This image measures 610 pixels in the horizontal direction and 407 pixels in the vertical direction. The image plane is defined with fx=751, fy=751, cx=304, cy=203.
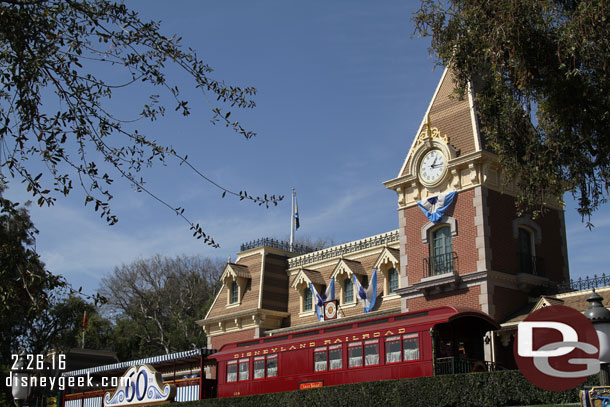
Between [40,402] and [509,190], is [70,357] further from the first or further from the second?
[509,190]

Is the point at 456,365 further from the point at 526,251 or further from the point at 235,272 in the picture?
the point at 235,272

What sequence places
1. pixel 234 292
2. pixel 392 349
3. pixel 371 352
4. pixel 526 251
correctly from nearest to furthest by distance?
pixel 392 349, pixel 371 352, pixel 526 251, pixel 234 292

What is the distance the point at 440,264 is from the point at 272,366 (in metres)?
7.74

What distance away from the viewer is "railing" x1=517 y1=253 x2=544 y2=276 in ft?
98.5

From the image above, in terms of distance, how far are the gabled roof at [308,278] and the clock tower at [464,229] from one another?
8.49 meters

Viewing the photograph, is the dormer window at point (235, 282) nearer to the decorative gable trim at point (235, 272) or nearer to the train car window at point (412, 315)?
the decorative gable trim at point (235, 272)

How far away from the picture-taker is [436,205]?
1192 inches

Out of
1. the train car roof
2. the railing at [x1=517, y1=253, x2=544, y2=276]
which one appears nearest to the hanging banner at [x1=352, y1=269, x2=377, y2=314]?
the train car roof

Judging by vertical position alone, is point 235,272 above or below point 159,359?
above

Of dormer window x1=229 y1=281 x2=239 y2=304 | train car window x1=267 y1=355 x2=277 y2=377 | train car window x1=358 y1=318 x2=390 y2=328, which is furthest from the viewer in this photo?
dormer window x1=229 y1=281 x2=239 y2=304

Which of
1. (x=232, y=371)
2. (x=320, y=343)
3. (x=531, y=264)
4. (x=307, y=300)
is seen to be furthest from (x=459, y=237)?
(x=307, y=300)

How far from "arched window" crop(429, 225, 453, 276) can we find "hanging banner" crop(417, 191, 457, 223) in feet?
1.97

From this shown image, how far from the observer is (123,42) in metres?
10.6

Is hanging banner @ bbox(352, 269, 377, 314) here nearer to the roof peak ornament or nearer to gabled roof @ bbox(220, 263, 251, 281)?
the roof peak ornament
